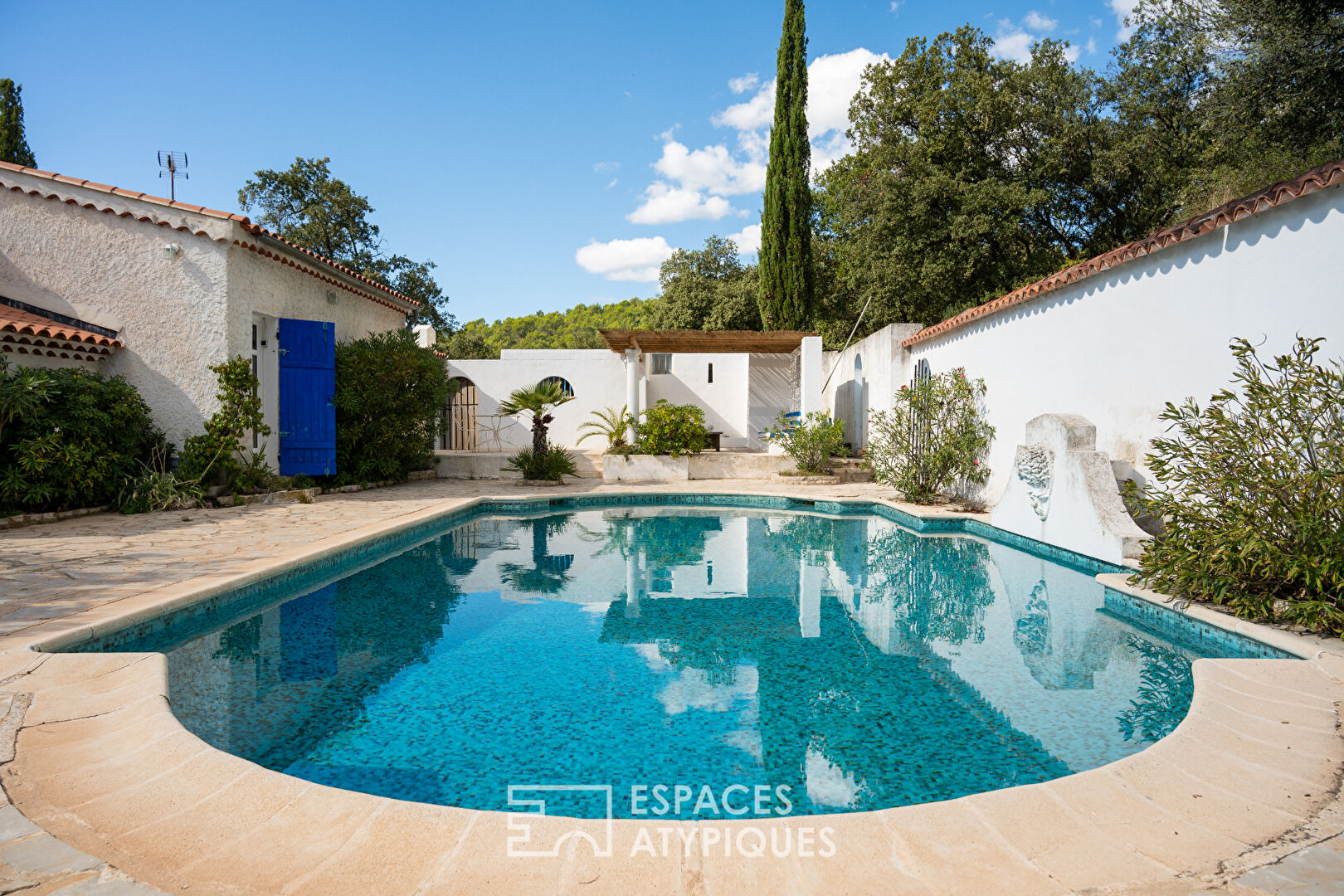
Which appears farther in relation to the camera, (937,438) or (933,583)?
(937,438)

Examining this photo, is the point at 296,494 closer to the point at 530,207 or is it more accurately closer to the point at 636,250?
the point at 530,207

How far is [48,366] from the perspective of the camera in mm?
8703

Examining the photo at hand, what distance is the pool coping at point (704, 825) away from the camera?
1930 mm

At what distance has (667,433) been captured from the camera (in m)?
14.5

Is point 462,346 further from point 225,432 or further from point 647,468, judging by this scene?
point 225,432

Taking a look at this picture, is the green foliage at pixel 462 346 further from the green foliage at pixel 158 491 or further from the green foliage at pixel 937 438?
the green foliage at pixel 937 438

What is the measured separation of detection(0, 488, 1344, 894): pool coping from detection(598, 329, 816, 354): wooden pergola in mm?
11707

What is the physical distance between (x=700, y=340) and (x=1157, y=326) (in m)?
9.46

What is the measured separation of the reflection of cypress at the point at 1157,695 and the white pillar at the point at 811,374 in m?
10.1

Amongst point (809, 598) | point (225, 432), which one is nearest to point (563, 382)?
point (225, 432)

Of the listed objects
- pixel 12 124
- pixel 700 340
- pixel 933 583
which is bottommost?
pixel 933 583

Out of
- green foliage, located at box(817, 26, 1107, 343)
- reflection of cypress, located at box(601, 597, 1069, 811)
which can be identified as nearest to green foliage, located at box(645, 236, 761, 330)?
green foliage, located at box(817, 26, 1107, 343)

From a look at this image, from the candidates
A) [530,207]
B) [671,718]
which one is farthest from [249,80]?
[671,718]

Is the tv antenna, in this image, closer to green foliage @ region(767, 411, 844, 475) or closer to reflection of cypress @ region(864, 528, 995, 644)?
green foliage @ region(767, 411, 844, 475)
